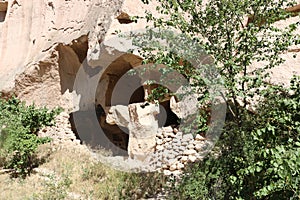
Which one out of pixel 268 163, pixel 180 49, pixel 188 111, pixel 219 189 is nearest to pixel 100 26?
pixel 188 111

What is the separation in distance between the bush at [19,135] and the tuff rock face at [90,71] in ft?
4.16

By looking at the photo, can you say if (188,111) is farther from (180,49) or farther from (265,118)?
(265,118)

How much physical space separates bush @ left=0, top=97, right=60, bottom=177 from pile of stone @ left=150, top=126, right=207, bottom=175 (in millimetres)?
2325

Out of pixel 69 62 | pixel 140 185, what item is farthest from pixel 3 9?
pixel 140 185

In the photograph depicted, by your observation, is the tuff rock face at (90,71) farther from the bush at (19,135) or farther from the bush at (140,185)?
the bush at (19,135)

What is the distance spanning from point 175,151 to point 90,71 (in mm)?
3300

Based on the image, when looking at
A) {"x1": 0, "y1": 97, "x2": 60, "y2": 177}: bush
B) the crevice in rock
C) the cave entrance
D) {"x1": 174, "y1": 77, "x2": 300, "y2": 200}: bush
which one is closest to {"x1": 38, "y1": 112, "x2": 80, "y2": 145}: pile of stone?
the crevice in rock

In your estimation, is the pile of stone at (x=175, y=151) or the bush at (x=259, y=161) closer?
the bush at (x=259, y=161)

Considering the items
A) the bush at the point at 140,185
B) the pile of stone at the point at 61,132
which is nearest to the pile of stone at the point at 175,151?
the bush at the point at 140,185

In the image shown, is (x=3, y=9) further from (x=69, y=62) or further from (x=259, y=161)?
(x=259, y=161)

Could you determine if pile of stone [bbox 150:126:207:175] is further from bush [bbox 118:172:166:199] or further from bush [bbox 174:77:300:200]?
bush [bbox 174:77:300:200]

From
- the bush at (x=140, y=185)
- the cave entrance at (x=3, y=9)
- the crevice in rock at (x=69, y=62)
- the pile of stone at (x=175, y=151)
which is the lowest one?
the bush at (x=140, y=185)

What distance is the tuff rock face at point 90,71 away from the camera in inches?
242

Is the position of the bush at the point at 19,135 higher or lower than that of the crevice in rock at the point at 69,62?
lower
